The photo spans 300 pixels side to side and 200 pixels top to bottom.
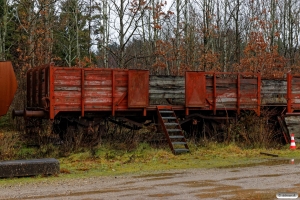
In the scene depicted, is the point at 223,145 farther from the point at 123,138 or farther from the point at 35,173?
the point at 35,173

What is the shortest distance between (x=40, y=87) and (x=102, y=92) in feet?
7.46

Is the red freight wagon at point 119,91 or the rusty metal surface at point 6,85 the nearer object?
the red freight wagon at point 119,91

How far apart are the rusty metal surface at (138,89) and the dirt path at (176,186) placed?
5.06 metres

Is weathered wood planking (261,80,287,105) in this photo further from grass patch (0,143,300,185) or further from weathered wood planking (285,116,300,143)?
grass patch (0,143,300,185)

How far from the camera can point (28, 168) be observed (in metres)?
10.8

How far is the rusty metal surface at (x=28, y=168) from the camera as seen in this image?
35.1 feet

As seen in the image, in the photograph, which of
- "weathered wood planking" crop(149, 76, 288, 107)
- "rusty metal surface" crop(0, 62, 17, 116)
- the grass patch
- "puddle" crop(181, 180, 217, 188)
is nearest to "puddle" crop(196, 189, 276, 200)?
"puddle" crop(181, 180, 217, 188)

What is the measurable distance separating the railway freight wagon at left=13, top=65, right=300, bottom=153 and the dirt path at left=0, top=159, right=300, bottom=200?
14.1ft

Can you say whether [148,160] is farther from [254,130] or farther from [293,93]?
[293,93]

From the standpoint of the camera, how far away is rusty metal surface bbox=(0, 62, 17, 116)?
15398 millimetres

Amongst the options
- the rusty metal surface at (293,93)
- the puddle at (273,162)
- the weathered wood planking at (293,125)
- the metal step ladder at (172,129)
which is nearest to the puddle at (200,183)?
the puddle at (273,162)

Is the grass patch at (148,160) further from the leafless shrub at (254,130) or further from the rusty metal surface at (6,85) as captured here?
the rusty metal surface at (6,85)

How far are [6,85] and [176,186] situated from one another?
8409mm

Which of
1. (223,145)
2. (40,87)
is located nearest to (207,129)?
(223,145)
